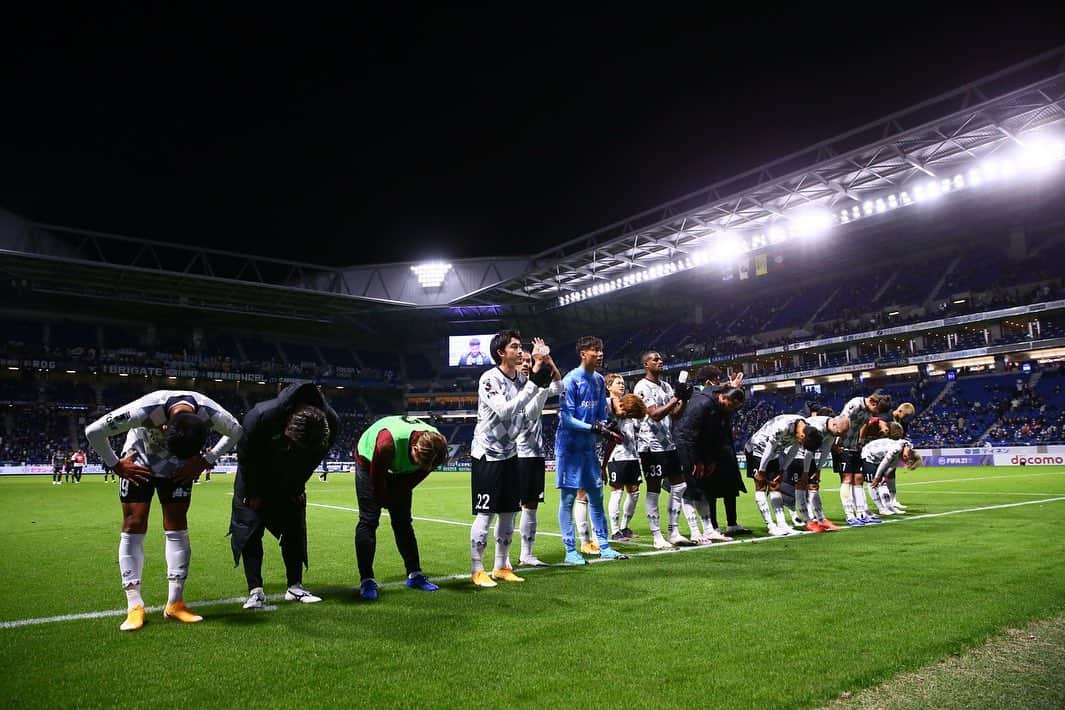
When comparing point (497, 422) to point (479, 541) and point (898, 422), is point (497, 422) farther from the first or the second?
point (898, 422)

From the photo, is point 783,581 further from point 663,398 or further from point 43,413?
point 43,413

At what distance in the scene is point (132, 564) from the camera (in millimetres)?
4918

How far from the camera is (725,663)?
361 cm

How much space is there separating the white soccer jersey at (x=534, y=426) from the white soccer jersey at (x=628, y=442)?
1797 millimetres

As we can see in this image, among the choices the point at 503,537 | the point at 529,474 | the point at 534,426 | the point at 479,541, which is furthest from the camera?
the point at 529,474

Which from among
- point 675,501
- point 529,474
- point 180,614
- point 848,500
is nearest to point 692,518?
point 675,501

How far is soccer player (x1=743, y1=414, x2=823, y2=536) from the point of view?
944 centimetres

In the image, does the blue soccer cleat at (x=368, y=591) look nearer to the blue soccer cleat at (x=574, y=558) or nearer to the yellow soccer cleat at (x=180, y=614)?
the yellow soccer cleat at (x=180, y=614)

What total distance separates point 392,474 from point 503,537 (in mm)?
1313

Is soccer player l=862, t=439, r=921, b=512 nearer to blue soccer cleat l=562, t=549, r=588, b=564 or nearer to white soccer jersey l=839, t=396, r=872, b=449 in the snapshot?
white soccer jersey l=839, t=396, r=872, b=449

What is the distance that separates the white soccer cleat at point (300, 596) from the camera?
558 centimetres

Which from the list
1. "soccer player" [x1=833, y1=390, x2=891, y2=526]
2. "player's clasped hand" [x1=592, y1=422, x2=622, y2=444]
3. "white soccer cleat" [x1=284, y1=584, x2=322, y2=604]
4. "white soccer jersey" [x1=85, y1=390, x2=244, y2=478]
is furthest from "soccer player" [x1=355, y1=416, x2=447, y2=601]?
"soccer player" [x1=833, y1=390, x2=891, y2=526]

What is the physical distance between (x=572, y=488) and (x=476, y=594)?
7.18 ft

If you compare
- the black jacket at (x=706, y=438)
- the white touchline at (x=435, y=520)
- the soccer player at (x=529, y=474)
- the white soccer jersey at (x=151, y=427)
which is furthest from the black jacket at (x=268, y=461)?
the black jacket at (x=706, y=438)
